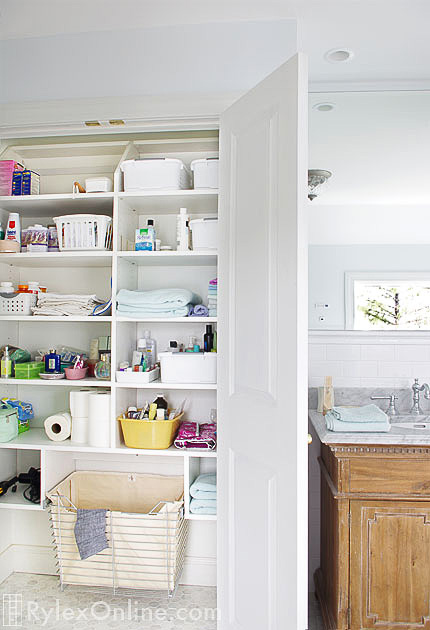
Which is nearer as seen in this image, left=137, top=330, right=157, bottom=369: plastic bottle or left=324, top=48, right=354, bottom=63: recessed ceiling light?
left=324, top=48, right=354, bottom=63: recessed ceiling light

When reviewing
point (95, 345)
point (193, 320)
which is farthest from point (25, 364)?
point (193, 320)

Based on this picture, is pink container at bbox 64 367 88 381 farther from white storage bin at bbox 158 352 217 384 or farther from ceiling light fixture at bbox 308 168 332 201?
ceiling light fixture at bbox 308 168 332 201

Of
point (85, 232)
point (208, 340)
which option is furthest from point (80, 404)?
point (85, 232)

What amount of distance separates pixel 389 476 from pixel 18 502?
1.57 m

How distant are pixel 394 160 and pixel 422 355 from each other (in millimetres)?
901

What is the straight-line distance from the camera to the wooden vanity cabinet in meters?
1.83

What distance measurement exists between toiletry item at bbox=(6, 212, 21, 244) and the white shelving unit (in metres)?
0.06

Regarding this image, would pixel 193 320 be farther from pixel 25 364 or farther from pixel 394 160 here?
pixel 394 160

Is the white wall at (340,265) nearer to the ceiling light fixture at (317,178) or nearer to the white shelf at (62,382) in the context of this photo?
the ceiling light fixture at (317,178)

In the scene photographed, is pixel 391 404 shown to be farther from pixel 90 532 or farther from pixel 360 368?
pixel 90 532

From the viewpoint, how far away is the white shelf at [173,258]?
6.73ft

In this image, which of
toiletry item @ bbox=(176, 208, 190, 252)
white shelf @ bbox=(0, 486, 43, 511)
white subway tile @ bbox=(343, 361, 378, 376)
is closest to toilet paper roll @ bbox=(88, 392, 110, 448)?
white shelf @ bbox=(0, 486, 43, 511)

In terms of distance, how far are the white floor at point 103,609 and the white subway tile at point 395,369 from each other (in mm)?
1069

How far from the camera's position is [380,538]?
6.05 feet
